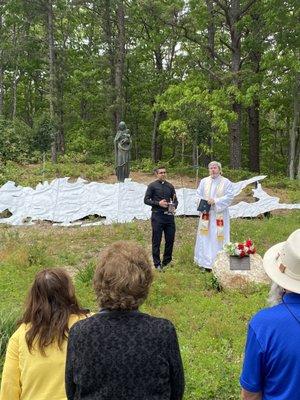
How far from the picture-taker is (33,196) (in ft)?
42.8

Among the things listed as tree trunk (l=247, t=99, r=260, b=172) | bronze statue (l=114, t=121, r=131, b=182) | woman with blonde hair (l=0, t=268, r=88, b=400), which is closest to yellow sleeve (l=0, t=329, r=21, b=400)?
woman with blonde hair (l=0, t=268, r=88, b=400)

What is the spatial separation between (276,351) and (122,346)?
586mm

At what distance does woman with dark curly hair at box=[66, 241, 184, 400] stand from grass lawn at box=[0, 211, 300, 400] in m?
2.11

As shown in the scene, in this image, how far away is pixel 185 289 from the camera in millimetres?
7219

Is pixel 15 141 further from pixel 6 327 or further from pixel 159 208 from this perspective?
pixel 6 327

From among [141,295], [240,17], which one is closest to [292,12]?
[240,17]

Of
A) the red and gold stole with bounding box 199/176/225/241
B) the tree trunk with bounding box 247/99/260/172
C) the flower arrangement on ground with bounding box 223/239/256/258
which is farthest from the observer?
the tree trunk with bounding box 247/99/260/172

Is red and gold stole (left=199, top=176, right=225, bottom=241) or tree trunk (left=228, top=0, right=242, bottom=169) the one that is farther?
tree trunk (left=228, top=0, right=242, bottom=169)

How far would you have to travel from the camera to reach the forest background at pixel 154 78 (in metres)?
19.7

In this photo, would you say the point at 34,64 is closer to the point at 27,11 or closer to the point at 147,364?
the point at 27,11

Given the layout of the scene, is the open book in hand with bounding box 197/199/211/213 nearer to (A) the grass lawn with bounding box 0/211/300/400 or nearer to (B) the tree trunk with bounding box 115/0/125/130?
(A) the grass lawn with bounding box 0/211/300/400

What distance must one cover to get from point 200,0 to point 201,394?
803 inches

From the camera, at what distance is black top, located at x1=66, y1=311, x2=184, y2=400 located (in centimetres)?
190

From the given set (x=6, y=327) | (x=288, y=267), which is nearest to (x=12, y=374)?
(x=288, y=267)
